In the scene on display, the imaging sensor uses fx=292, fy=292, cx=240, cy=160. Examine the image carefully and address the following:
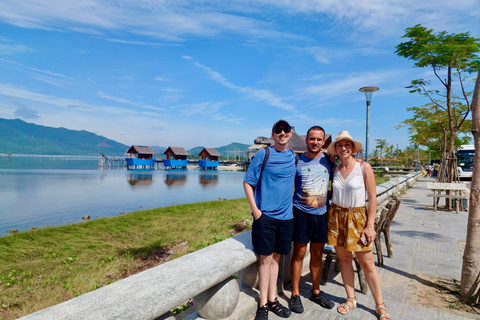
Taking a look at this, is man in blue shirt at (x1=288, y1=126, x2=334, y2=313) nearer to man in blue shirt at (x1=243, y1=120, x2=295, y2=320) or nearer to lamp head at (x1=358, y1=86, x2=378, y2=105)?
man in blue shirt at (x1=243, y1=120, x2=295, y2=320)

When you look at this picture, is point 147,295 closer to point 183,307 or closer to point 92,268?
point 183,307

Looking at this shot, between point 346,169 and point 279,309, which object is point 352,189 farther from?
point 279,309

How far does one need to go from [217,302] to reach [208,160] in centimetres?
7314

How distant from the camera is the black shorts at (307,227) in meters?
3.05

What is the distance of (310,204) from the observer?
3059 mm

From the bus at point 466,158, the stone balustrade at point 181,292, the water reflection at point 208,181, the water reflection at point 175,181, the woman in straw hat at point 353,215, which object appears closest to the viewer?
the stone balustrade at point 181,292

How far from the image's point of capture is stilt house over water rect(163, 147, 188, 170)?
73.1 meters

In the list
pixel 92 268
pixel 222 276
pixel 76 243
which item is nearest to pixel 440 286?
pixel 222 276

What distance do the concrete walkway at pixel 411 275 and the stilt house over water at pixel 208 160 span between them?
67479 millimetres

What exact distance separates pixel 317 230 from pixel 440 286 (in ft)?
6.46

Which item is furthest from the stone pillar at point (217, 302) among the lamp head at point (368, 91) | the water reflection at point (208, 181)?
the water reflection at point (208, 181)

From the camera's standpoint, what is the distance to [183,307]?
11.2 ft

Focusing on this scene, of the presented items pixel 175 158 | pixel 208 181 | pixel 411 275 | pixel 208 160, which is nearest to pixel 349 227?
pixel 411 275

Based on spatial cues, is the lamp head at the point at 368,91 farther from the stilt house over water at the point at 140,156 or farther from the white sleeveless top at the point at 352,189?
the stilt house over water at the point at 140,156
